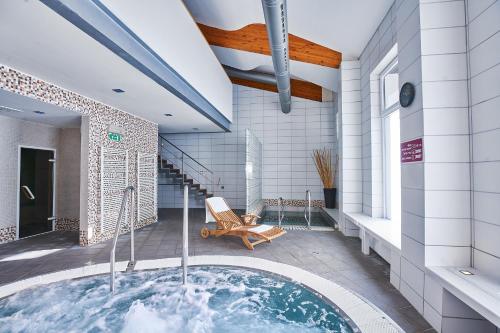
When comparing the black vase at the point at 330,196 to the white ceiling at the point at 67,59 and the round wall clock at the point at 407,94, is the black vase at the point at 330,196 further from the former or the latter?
the round wall clock at the point at 407,94

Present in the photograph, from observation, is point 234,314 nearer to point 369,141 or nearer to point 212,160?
point 369,141

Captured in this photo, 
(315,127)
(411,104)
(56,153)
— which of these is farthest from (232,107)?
(411,104)

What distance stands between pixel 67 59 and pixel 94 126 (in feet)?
6.07

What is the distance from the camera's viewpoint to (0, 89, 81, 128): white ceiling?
3.42m

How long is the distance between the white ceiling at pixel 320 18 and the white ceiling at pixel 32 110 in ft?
8.65

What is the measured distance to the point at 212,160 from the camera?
8281mm

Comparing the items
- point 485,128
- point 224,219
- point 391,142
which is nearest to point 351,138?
point 391,142

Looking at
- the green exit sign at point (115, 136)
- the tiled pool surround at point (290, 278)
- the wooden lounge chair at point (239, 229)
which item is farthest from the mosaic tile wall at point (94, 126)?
the wooden lounge chair at point (239, 229)

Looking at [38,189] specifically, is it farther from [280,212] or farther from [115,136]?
[280,212]

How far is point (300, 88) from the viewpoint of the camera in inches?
291

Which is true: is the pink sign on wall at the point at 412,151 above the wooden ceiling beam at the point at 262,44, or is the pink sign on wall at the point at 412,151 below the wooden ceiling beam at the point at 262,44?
below

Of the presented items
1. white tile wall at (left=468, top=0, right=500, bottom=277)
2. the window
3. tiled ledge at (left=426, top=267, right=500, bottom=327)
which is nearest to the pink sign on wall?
white tile wall at (left=468, top=0, right=500, bottom=277)

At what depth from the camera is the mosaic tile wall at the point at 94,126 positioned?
3.19m

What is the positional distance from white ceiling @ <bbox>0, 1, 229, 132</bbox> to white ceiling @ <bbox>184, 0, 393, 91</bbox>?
154cm
